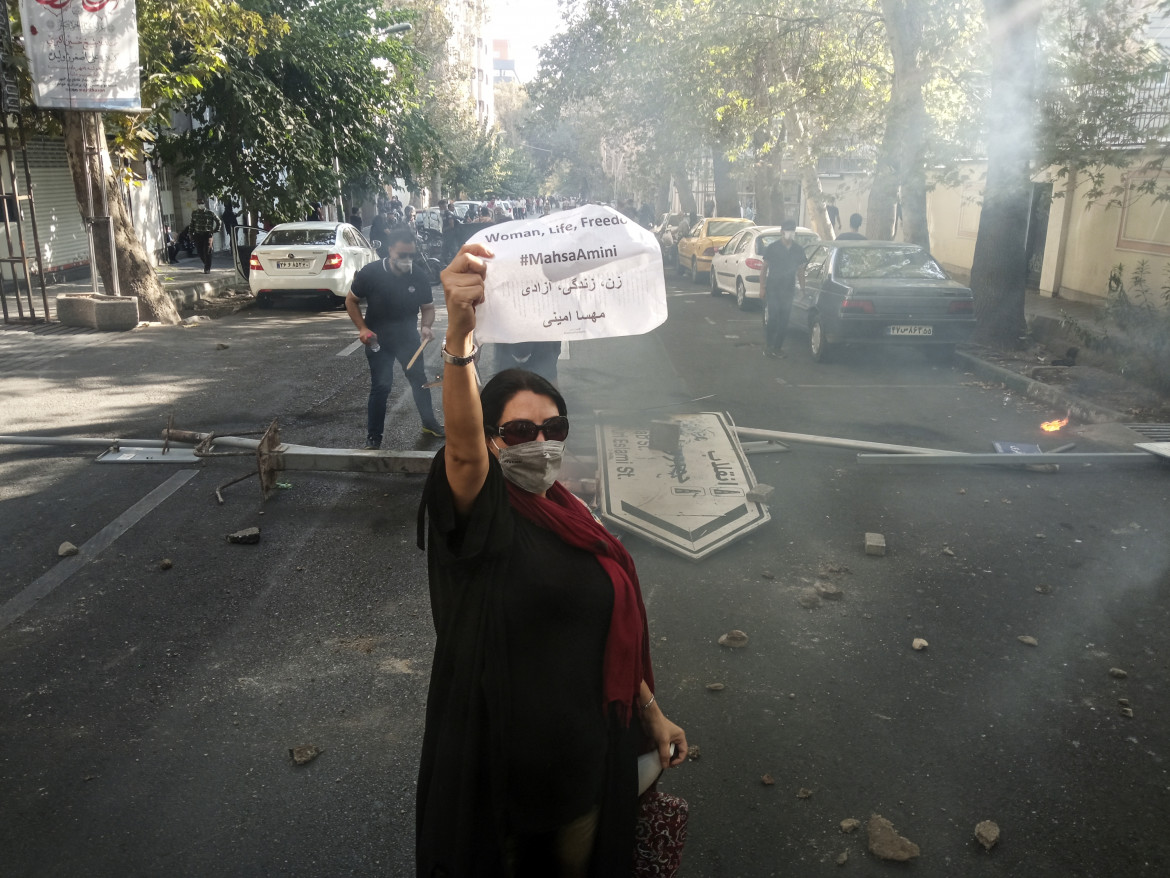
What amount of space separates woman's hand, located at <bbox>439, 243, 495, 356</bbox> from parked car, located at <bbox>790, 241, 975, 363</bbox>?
37.7 feet

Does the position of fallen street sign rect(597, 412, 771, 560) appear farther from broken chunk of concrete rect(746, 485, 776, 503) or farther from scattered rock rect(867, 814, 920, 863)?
scattered rock rect(867, 814, 920, 863)

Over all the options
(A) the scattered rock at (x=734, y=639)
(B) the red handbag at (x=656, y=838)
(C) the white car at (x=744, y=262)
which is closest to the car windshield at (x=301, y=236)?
(C) the white car at (x=744, y=262)

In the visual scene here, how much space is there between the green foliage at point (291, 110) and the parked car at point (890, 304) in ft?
43.7

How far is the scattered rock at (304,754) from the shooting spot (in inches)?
159

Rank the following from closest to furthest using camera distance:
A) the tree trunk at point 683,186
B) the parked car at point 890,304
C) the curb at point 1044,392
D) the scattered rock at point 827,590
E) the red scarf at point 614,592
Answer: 1. the red scarf at point 614,592
2. the scattered rock at point 827,590
3. the curb at point 1044,392
4. the parked car at point 890,304
5. the tree trunk at point 683,186

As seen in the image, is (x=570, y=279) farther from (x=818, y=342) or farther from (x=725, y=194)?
(x=725, y=194)

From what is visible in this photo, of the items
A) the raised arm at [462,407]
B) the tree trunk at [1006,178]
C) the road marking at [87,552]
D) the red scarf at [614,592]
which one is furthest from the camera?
the tree trunk at [1006,178]

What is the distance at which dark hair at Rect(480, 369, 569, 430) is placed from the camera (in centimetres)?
231

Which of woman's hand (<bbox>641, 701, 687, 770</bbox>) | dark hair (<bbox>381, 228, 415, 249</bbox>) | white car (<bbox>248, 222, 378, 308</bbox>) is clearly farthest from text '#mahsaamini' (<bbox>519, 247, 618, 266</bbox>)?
white car (<bbox>248, 222, 378, 308</bbox>)

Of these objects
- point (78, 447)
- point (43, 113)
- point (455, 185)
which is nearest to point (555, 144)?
point (455, 185)

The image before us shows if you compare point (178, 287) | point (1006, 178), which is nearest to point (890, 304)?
point (1006, 178)

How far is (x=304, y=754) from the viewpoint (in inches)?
160

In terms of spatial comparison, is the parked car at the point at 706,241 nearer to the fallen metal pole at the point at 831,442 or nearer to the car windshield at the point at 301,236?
the car windshield at the point at 301,236

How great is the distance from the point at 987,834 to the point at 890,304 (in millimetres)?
10284
